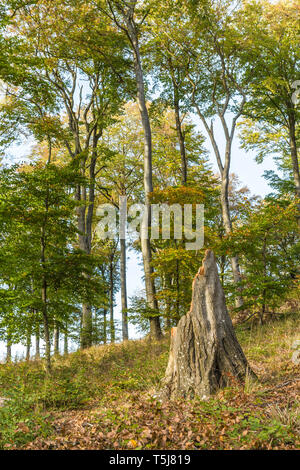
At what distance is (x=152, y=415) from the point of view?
4.58 metres

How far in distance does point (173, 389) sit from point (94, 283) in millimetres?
4002

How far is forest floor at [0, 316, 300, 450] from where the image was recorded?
3850 millimetres

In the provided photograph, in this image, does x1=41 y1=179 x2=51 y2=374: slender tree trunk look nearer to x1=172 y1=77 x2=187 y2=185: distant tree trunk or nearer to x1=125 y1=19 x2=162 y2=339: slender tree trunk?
x1=125 y1=19 x2=162 y2=339: slender tree trunk

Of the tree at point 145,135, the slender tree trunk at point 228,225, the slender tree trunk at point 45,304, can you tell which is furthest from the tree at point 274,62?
the slender tree trunk at point 45,304

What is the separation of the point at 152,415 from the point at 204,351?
138 centimetres

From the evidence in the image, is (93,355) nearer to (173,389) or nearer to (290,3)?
(173,389)

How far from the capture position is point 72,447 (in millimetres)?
4109

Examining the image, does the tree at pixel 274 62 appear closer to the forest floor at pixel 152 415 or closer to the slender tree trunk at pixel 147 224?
the slender tree trunk at pixel 147 224

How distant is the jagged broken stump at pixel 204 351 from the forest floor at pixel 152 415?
0.91 feet

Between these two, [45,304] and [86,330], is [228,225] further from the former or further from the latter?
[45,304]

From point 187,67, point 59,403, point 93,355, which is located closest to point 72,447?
point 59,403

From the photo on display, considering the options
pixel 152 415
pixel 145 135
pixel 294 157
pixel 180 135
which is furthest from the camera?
pixel 294 157

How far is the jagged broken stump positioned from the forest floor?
10.9 inches

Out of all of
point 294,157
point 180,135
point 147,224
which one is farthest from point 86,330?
point 294,157
